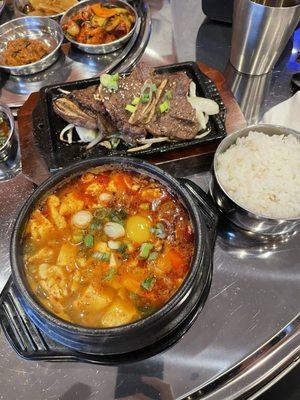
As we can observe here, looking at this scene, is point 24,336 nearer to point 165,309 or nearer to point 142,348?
point 142,348

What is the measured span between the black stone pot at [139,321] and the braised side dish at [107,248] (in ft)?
0.22

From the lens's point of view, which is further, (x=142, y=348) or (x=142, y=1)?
(x=142, y=1)

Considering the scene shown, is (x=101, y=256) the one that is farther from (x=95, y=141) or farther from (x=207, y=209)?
(x=95, y=141)

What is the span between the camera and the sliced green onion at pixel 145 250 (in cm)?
201

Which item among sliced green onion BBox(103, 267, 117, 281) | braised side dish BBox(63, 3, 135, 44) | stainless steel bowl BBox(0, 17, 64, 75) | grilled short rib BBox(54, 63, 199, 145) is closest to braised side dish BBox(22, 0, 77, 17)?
stainless steel bowl BBox(0, 17, 64, 75)

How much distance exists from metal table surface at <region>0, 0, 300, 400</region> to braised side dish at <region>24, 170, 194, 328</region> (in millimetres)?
471

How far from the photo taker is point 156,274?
1.97 metres

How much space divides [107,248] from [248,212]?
2.87ft

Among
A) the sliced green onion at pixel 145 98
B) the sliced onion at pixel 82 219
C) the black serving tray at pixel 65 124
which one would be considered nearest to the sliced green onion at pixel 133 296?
the sliced onion at pixel 82 219

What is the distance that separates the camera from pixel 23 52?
364cm

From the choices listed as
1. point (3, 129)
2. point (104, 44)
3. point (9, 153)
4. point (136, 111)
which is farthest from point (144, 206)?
point (104, 44)

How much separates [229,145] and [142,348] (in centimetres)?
146

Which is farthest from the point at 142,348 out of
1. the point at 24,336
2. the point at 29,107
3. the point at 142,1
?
the point at 142,1

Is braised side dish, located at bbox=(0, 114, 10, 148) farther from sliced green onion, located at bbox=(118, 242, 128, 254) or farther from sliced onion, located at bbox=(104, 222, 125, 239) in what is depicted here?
sliced green onion, located at bbox=(118, 242, 128, 254)
